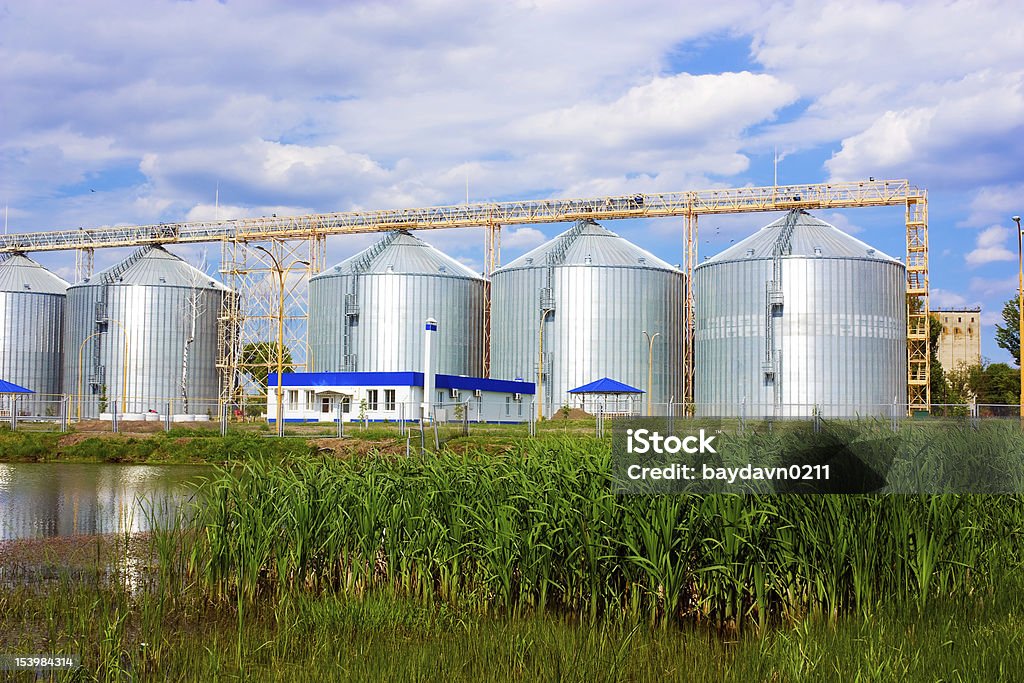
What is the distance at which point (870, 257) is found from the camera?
67.9 metres

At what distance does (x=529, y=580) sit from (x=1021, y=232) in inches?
1493

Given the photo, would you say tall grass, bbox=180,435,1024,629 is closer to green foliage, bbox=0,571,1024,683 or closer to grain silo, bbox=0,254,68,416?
green foliage, bbox=0,571,1024,683

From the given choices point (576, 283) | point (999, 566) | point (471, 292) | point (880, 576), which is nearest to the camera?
point (880, 576)

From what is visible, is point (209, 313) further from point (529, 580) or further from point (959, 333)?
point (959, 333)

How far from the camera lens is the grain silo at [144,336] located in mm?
83000

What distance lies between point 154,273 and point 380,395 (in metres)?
28.7

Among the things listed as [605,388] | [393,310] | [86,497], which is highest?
→ [393,310]

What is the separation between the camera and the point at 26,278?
302 feet

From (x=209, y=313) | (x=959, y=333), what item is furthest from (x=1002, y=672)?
(x=959, y=333)

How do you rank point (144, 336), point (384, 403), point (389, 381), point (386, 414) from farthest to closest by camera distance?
point (144, 336)
point (384, 403)
point (389, 381)
point (386, 414)

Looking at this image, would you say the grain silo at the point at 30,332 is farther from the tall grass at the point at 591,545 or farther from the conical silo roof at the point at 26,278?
the tall grass at the point at 591,545

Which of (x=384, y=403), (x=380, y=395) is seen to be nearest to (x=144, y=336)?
(x=380, y=395)

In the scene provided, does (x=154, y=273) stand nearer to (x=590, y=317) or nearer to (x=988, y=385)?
(x=590, y=317)

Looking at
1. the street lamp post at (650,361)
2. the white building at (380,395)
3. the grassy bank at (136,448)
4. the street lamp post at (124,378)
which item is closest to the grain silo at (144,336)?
the street lamp post at (124,378)
